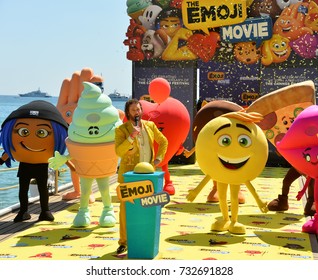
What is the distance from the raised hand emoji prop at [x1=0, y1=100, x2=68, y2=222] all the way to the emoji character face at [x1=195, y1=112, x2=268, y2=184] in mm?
1793

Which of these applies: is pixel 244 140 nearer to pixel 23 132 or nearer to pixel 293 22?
pixel 23 132

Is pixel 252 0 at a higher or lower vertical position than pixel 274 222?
higher

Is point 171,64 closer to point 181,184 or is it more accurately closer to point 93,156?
point 181,184

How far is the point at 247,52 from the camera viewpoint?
13.5 m

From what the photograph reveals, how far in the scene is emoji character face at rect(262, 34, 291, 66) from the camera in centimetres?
1327

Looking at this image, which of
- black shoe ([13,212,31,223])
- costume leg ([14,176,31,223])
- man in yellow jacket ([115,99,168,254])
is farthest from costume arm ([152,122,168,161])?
black shoe ([13,212,31,223])

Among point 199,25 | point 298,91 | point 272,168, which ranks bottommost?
point 272,168

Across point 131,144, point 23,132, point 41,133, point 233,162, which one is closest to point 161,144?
point 131,144

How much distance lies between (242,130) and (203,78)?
816cm

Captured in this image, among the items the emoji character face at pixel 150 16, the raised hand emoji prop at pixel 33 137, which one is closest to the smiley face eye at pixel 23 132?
the raised hand emoji prop at pixel 33 137

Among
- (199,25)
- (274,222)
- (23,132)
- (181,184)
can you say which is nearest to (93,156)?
(23,132)

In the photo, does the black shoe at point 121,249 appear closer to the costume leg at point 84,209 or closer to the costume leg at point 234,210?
the costume leg at point 84,209

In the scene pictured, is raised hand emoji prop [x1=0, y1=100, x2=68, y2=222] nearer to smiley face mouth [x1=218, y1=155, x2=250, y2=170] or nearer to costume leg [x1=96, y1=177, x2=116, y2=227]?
costume leg [x1=96, y1=177, x2=116, y2=227]

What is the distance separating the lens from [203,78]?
14.0m
